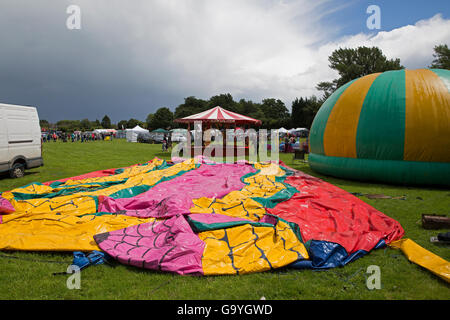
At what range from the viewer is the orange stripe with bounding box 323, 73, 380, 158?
835 centimetres

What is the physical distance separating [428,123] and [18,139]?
1323 cm

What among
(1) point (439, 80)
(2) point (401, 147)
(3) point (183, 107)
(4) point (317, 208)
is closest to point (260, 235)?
(4) point (317, 208)

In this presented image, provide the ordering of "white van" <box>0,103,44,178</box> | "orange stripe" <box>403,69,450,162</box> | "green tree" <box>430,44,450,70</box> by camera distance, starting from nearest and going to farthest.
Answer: "orange stripe" <box>403,69,450,162</box>
"white van" <box>0,103,44,178</box>
"green tree" <box>430,44,450,70</box>

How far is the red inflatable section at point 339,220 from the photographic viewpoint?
371 centimetres

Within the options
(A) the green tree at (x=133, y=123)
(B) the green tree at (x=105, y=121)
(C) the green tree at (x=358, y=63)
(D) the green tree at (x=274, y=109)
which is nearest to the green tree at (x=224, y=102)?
(D) the green tree at (x=274, y=109)

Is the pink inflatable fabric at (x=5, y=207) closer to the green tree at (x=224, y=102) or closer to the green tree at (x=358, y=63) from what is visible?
the green tree at (x=358, y=63)

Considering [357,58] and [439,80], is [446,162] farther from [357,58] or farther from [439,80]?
[357,58]

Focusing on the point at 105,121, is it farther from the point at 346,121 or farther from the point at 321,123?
the point at 346,121

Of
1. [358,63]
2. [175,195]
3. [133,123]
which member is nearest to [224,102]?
[133,123]

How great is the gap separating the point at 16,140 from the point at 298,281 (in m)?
10.0

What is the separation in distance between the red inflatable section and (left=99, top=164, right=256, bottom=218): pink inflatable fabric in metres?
1.70

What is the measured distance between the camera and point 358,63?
120 feet

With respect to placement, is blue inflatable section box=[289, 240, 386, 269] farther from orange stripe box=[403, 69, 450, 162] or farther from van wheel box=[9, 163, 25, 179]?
van wheel box=[9, 163, 25, 179]

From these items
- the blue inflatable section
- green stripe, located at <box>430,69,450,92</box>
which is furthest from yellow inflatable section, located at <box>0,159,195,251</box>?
green stripe, located at <box>430,69,450,92</box>
